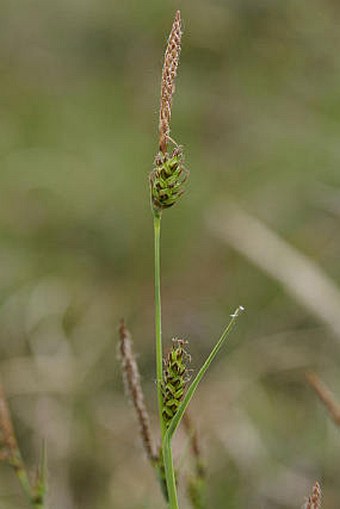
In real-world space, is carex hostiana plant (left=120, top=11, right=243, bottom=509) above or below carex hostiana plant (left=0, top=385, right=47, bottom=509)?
Answer: above

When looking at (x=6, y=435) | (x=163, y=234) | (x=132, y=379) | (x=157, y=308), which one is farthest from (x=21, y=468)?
(x=163, y=234)

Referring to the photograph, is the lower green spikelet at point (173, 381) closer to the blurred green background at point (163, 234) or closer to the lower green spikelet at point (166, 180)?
the lower green spikelet at point (166, 180)

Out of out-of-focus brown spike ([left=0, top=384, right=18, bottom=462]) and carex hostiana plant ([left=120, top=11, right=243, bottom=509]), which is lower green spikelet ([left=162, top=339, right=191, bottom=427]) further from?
out-of-focus brown spike ([left=0, top=384, right=18, bottom=462])

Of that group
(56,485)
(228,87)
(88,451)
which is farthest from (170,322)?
(228,87)

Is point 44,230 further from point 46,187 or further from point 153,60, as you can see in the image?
point 153,60

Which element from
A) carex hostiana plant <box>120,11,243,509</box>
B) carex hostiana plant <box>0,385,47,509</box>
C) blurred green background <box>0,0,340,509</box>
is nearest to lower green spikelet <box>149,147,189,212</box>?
carex hostiana plant <box>120,11,243,509</box>

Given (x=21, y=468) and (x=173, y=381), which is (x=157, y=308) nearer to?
(x=173, y=381)
